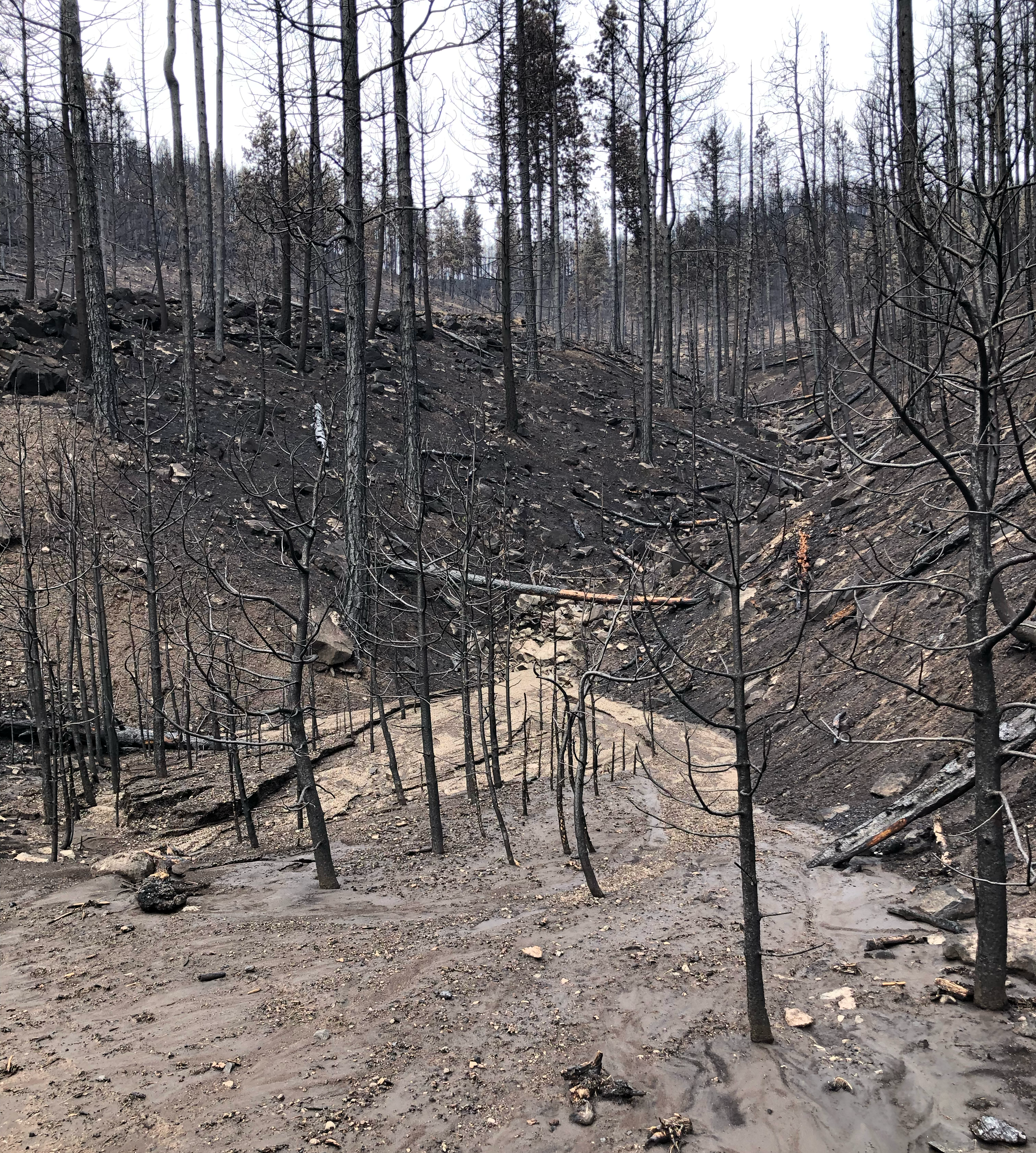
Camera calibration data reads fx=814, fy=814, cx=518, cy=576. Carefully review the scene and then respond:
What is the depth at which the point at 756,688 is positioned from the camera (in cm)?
1122

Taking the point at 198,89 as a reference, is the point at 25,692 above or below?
below

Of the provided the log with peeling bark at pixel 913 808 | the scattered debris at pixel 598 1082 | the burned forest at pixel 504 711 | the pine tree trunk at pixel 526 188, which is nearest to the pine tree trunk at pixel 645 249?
the burned forest at pixel 504 711

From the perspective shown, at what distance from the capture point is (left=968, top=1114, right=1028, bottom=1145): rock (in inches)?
137

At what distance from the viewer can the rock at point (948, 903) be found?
541cm

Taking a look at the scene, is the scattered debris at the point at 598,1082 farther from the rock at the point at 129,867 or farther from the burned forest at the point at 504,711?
the rock at the point at 129,867

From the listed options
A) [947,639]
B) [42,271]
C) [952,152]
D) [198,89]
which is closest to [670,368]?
[198,89]

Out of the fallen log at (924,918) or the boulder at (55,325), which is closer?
the fallen log at (924,918)

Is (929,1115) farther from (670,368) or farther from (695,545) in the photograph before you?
(670,368)

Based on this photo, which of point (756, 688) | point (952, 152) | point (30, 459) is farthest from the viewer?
point (30, 459)

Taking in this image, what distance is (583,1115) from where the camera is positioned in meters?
3.68

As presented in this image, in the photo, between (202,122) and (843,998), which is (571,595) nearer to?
(843,998)

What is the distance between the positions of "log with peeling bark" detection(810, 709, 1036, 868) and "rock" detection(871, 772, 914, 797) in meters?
0.47

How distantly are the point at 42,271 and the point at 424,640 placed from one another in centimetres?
4590

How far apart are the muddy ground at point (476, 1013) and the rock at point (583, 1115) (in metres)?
0.02
